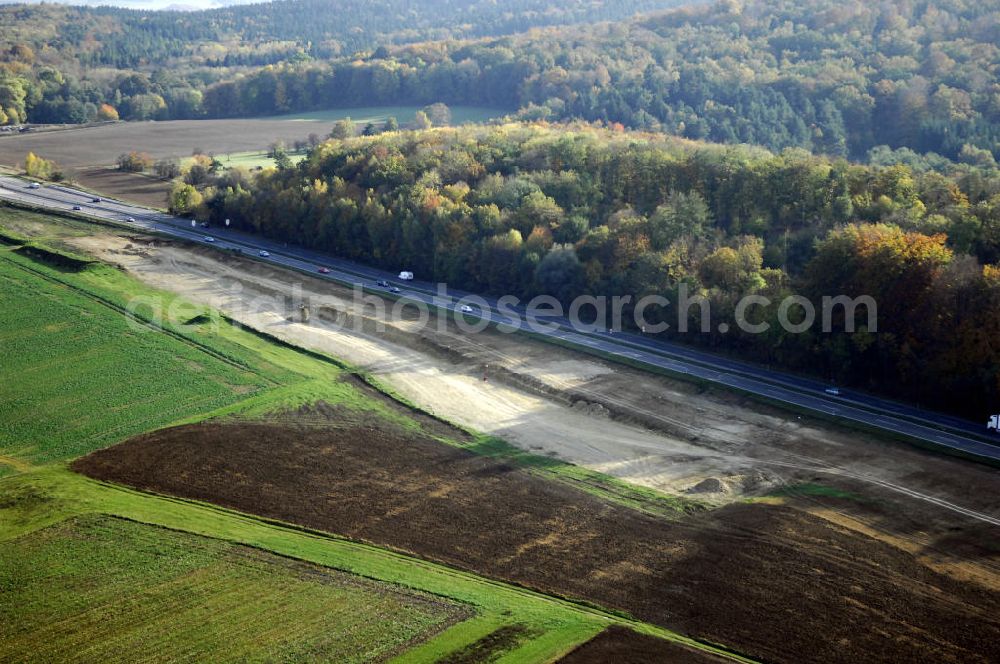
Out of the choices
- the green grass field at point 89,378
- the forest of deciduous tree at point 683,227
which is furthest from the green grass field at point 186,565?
the forest of deciduous tree at point 683,227

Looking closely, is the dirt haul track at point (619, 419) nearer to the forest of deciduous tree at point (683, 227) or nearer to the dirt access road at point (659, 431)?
the dirt access road at point (659, 431)

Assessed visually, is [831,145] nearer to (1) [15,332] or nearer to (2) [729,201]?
(2) [729,201]

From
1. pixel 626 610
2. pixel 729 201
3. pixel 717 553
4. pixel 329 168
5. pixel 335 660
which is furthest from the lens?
pixel 329 168

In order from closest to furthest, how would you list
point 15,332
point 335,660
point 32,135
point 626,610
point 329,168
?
point 335,660 → point 626,610 → point 15,332 → point 329,168 → point 32,135

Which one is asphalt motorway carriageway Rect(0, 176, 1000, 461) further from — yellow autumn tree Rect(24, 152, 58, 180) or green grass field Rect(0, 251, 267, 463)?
green grass field Rect(0, 251, 267, 463)

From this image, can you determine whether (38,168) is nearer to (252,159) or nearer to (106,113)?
(252,159)

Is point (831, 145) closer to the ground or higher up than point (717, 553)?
higher up

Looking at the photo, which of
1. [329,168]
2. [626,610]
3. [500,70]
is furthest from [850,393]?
[500,70]
